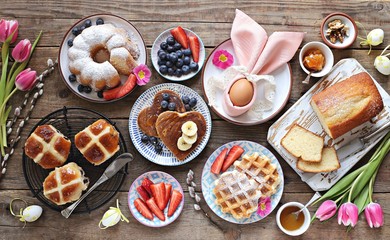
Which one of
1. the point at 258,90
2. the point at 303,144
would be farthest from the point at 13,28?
the point at 303,144

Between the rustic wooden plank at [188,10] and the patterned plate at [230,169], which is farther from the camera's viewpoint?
the rustic wooden plank at [188,10]

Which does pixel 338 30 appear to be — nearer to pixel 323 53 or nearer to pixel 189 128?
pixel 323 53

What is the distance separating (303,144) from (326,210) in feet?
1.43

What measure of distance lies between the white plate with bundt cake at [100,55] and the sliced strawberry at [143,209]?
2.20 ft

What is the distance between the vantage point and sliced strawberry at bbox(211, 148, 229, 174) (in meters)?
2.99

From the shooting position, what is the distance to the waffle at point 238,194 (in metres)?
2.91

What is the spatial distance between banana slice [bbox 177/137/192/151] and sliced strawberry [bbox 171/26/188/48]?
0.61 meters

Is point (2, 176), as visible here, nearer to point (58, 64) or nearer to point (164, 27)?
point (58, 64)

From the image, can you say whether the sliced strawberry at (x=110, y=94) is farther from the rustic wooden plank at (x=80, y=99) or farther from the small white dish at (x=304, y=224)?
the small white dish at (x=304, y=224)

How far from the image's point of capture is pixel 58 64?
9.85ft

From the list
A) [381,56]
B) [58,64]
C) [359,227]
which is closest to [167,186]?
[58,64]

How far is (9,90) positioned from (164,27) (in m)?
1.08

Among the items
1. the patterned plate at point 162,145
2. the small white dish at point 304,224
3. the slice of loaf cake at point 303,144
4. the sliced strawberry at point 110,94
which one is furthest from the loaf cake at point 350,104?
the sliced strawberry at point 110,94

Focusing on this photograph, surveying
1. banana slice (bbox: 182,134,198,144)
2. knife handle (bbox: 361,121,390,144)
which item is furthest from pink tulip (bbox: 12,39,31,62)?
knife handle (bbox: 361,121,390,144)
